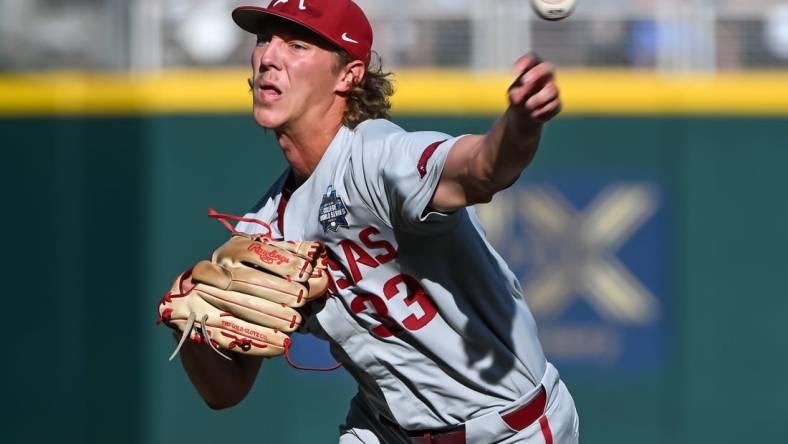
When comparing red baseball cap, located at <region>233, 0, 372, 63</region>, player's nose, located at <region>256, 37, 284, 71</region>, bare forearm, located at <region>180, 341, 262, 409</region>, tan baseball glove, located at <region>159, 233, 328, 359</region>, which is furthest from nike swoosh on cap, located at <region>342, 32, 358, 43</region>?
bare forearm, located at <region>180, 341, 262, 409</region>

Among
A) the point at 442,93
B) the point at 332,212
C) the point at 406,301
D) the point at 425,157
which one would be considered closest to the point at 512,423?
the point at 406,301

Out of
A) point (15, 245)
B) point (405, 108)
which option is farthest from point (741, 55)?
point (15, 245)

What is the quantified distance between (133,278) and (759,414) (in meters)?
3.38

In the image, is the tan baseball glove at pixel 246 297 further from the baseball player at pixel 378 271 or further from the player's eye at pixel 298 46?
the player's eye at pixel 298 46

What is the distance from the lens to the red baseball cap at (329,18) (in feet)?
10.4

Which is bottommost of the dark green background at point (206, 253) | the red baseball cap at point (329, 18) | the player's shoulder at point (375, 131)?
the dark green background at point (206, 253)

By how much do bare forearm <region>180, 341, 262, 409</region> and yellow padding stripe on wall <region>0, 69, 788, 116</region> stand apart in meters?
3.69

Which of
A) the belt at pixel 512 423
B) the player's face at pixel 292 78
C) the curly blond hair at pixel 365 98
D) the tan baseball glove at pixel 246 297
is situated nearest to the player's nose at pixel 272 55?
the player's face at pixel 292 78

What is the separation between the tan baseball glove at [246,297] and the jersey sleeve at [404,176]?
24 cm

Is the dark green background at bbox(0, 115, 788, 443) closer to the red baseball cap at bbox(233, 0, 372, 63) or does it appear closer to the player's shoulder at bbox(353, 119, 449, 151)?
the red baseball cap at bbox(233, 0, 372, 63)

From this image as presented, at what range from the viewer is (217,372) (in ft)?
11.2

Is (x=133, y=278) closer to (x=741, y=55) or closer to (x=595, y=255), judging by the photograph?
(x=595, y=255)

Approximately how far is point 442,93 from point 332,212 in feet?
13.4

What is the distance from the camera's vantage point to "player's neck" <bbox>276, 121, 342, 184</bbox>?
3229mm
